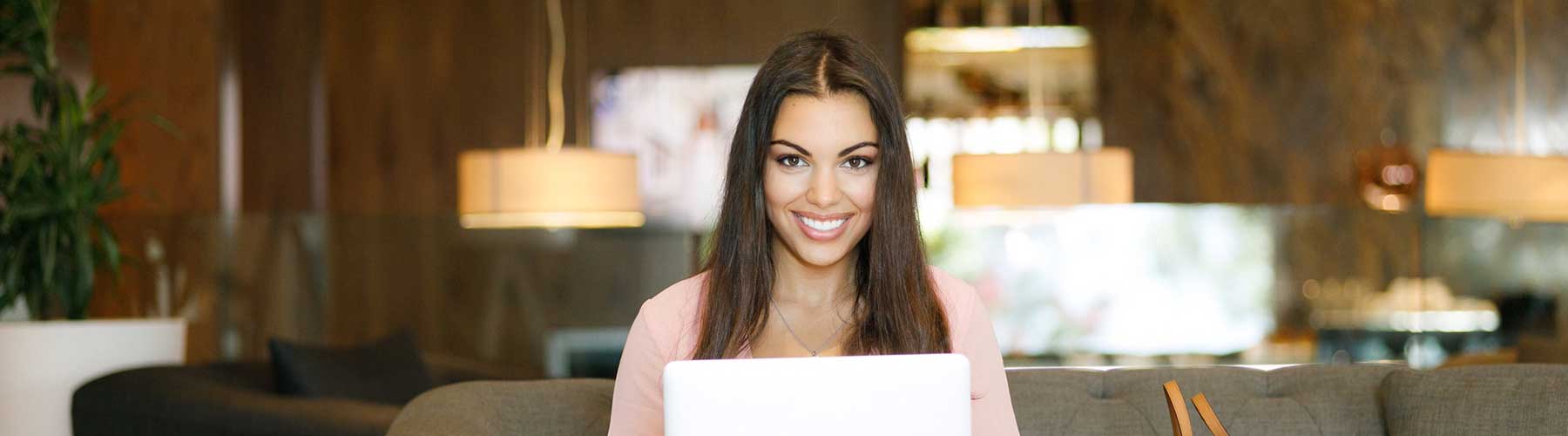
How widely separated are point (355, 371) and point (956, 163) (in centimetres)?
185

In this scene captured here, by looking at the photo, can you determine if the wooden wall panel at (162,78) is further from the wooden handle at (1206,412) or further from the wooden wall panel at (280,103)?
the wooden handle at (1206,412)

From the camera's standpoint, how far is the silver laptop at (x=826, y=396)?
147 centimetres

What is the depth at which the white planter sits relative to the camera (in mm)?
3867

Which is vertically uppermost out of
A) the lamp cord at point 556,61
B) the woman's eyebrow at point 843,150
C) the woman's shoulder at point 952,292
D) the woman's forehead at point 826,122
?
the lamp cord at point 556,61

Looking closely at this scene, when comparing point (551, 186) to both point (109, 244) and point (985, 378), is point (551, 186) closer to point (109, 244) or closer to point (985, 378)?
point (109, 244)

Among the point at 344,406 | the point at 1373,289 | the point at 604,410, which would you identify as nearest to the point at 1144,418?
the point at 604,410

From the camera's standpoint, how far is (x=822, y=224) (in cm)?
185

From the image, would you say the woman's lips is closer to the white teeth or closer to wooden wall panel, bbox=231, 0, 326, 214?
the white teeth

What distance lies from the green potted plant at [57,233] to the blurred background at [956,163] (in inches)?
22.8

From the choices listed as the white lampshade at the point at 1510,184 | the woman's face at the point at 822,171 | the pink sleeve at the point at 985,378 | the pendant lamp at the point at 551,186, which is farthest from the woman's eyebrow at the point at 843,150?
the white lampshade at the point at 1510,184

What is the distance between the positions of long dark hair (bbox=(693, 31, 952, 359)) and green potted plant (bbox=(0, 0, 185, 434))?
2.59 metres

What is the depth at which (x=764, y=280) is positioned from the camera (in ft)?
6.28

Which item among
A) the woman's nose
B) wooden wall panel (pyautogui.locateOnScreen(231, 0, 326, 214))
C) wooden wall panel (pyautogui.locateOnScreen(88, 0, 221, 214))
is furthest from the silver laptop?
wooden wall panel (pyautogui.locateOnScreen(231, 0, 326, 214))

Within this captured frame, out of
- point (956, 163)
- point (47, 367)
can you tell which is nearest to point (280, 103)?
point (47, 367)
